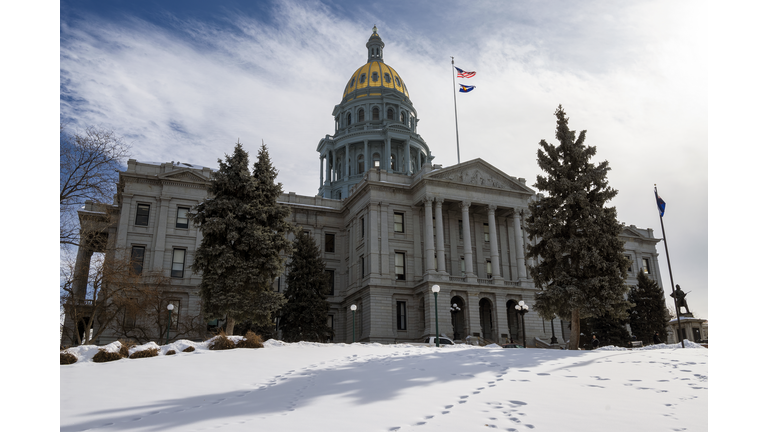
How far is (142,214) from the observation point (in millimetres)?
47875

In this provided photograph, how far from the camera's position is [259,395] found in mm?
11641

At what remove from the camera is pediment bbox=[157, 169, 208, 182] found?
48.2m

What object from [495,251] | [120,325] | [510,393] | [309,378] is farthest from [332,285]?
[510,393]

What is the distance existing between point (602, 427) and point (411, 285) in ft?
128

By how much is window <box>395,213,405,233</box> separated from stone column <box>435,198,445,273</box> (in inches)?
139

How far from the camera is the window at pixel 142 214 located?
47666mm

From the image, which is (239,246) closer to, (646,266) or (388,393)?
(388,393)

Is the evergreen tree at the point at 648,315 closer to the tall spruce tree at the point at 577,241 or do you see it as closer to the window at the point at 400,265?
the window at the point at 400,265

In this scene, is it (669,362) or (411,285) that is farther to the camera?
(411,285)

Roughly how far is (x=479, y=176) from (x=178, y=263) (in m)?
27.8

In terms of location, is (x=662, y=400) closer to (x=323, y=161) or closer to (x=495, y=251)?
(x=495, y=251)

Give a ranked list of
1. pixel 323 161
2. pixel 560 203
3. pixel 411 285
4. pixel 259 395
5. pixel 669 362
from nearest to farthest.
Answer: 1. pixel 259 395
2. pixel 669 362
3. pixel 560 203
4. pixel 411 285
5. pixel 323 161

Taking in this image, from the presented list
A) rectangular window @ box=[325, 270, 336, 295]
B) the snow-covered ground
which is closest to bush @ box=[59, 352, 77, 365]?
the snow-covered ground

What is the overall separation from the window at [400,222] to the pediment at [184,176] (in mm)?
17375
